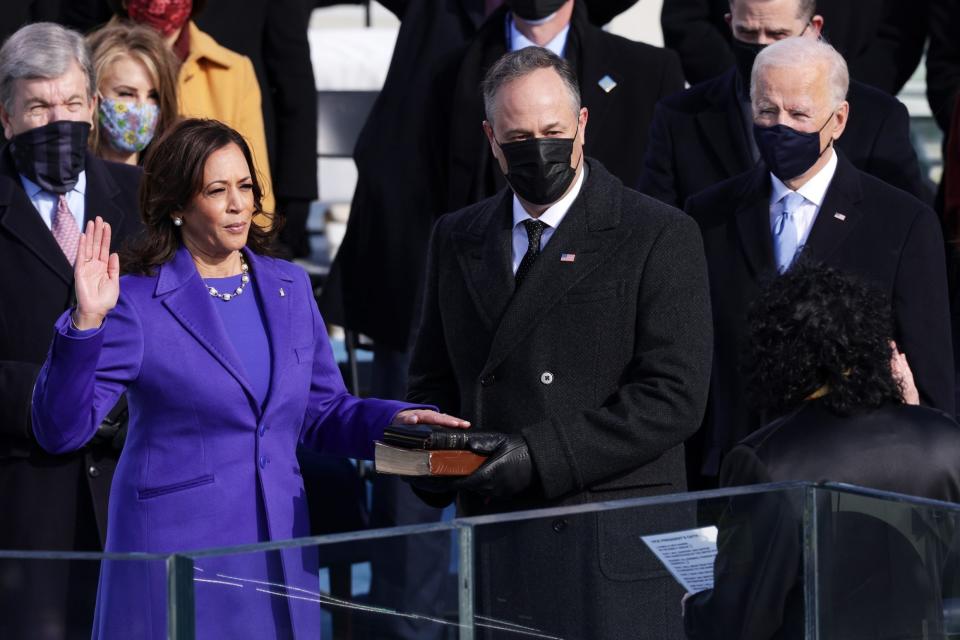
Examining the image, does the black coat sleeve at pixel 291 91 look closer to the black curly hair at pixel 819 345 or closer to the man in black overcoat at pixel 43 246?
the man in black overcoat at pixel 43 246

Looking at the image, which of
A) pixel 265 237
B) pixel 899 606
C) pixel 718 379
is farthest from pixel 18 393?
pixel 899 606

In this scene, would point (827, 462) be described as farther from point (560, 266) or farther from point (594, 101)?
point (594, 101)

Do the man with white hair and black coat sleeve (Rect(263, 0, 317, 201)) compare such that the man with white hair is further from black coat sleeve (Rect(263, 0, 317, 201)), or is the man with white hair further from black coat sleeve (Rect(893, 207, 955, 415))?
black coat sleeve (Rect(263, 0, 317, 201))

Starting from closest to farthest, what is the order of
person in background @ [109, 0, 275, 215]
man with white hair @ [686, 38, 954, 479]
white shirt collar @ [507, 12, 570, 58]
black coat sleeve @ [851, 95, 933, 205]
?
man with white hair @ [686, 38, 954, 479], black coat sleeve @ [851, 95, 933, 205], white shirt collar @ [507, 12, 570, 58], person in background @ [109, 0, 275, 215]

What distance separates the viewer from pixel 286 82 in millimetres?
6160

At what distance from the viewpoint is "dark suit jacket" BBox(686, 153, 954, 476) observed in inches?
169

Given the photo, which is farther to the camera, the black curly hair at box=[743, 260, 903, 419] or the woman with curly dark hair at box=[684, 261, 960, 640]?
the black curly hair at box=[743, 260, 903, 419]

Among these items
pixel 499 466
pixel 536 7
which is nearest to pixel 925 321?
pixel 499 466

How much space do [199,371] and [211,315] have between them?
12 cm

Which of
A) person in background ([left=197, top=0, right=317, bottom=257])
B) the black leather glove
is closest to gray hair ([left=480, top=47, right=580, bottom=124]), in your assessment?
the black leather glove

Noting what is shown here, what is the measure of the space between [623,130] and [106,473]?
6.21 ft

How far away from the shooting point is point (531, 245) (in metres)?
3.84

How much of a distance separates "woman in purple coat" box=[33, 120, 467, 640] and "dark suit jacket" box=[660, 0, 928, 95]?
2543mm

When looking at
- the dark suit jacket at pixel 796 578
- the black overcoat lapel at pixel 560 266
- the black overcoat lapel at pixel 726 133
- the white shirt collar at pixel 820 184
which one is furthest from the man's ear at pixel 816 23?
the dark suit jacket at pixel 796 578
